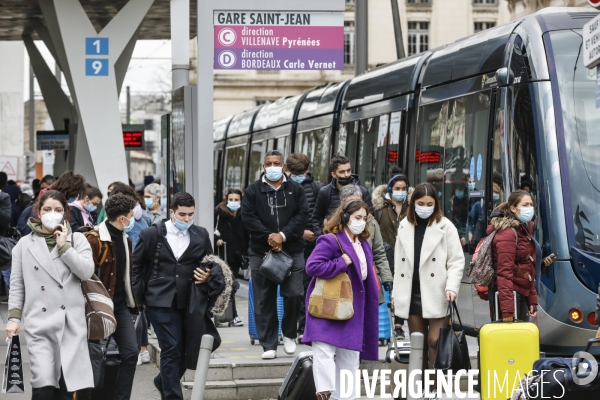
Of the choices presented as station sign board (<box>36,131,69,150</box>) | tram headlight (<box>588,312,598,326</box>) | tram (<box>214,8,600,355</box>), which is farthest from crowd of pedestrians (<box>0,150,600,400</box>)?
station sign board (<box>36,131,69,150</box>)

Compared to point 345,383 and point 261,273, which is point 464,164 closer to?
point 261,273

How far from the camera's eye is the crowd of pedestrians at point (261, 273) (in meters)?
7.44

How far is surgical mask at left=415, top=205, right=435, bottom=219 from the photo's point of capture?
8.88 metres

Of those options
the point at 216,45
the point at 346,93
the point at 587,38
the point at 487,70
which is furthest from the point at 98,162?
the point at 587,38

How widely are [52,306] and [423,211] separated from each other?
117 inches

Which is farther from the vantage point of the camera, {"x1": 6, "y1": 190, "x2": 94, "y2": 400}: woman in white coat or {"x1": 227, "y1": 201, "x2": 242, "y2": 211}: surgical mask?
{"x1": 227, "y1": 201, "x2": 242, "y2": 211}: surgical mask

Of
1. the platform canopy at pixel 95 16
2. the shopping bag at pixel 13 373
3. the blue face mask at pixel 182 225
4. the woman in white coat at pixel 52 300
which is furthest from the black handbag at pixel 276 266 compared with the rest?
the platform canopy at pixel 95 16

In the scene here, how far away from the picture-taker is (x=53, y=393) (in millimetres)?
7484

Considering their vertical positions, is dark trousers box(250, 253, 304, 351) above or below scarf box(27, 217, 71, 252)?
below

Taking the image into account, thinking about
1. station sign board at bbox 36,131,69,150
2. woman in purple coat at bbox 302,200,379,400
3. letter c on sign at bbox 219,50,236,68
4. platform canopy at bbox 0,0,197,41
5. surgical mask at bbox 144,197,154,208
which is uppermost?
platform canopy at bbox 0,0,197,41

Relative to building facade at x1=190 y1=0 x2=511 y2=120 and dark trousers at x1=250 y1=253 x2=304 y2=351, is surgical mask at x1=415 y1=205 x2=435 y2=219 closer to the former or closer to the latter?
dark trousers at x1=250 y1=253 x2=304 y2=351

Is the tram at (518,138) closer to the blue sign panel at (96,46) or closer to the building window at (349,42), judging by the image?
the blue sign panel at (96,46)

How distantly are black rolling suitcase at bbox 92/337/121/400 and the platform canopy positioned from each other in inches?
441

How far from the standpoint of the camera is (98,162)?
17.8 m
